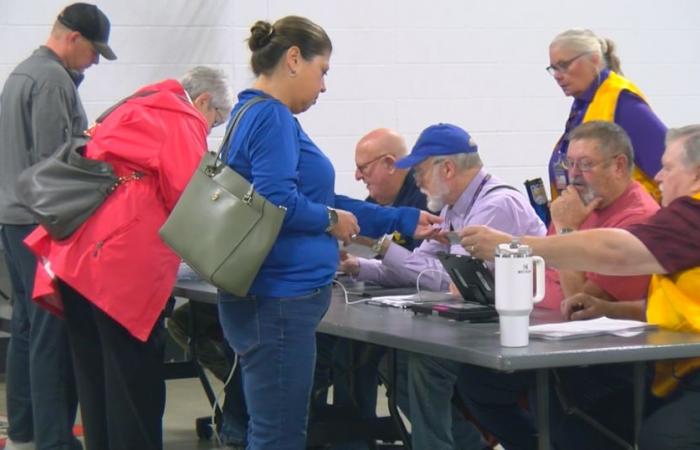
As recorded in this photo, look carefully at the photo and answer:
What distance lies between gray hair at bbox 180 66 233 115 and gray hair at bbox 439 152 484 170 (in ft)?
2.39

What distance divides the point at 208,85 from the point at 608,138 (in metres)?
1.28

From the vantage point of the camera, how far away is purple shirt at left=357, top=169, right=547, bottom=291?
3410 millimetres

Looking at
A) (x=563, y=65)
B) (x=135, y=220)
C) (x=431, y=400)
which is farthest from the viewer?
(x=563, y=65)

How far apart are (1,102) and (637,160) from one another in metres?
2.16

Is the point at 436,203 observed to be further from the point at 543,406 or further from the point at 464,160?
the point at 543,406

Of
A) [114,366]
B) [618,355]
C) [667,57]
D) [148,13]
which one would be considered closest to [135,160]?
[114,366]

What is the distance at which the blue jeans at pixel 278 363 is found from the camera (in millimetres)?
2510

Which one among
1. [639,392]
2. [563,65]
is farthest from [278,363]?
[563,65]

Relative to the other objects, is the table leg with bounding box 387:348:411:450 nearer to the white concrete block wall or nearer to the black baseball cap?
the black baseball cap

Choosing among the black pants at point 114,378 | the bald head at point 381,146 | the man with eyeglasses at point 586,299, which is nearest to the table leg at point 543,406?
the man with eyeglasses at point 586,299

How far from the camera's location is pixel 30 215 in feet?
13.0

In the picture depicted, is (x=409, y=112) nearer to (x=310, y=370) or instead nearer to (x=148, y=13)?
(x=148, y=13)

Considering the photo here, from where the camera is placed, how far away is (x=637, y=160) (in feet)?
12.9

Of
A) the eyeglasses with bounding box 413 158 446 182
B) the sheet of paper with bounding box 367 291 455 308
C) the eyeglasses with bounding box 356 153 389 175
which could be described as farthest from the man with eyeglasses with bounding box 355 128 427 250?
the sheet of paper with bounding box 367 291 455 308
